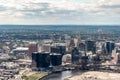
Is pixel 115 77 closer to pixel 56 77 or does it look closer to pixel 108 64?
pixel 56 77

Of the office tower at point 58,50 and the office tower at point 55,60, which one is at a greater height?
the office tower at point 58,50

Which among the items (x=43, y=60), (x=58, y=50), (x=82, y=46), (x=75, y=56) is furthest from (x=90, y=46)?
(x=43, y=60)

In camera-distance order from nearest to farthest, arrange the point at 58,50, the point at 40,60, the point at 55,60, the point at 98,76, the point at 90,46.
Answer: the point at 98,76 → the point at 40,60 → the point at 55,60 → the point at 58,50 → the point at 90,46

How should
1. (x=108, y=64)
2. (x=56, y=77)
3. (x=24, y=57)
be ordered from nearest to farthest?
1. (x=56, y=77)
2. (x=108, y=64)
3. (x=24, y=57)

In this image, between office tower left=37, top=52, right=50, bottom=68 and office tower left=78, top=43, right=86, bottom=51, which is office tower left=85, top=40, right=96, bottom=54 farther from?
office tower left=37, top=52, right=50, bottom=68

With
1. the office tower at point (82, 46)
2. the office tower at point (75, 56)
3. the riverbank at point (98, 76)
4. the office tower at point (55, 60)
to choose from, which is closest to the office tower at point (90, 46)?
the office tower at point (82, 46)

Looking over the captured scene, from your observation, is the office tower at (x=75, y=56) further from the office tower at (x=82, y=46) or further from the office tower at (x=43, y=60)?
the office tower at (x=43, y=60)

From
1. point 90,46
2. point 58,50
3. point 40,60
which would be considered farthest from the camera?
point 90,46

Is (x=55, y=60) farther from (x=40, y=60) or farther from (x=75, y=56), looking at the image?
(x=75, y=56)


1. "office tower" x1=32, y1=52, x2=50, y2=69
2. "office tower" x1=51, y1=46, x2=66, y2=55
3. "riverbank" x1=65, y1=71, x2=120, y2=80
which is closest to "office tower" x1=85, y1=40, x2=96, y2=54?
"office tower" x1=51, y1=46, x2=66, y2=55

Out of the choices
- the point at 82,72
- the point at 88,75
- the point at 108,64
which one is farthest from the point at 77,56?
the point at 88,75

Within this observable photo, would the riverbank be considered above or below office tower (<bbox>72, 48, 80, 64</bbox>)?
below
